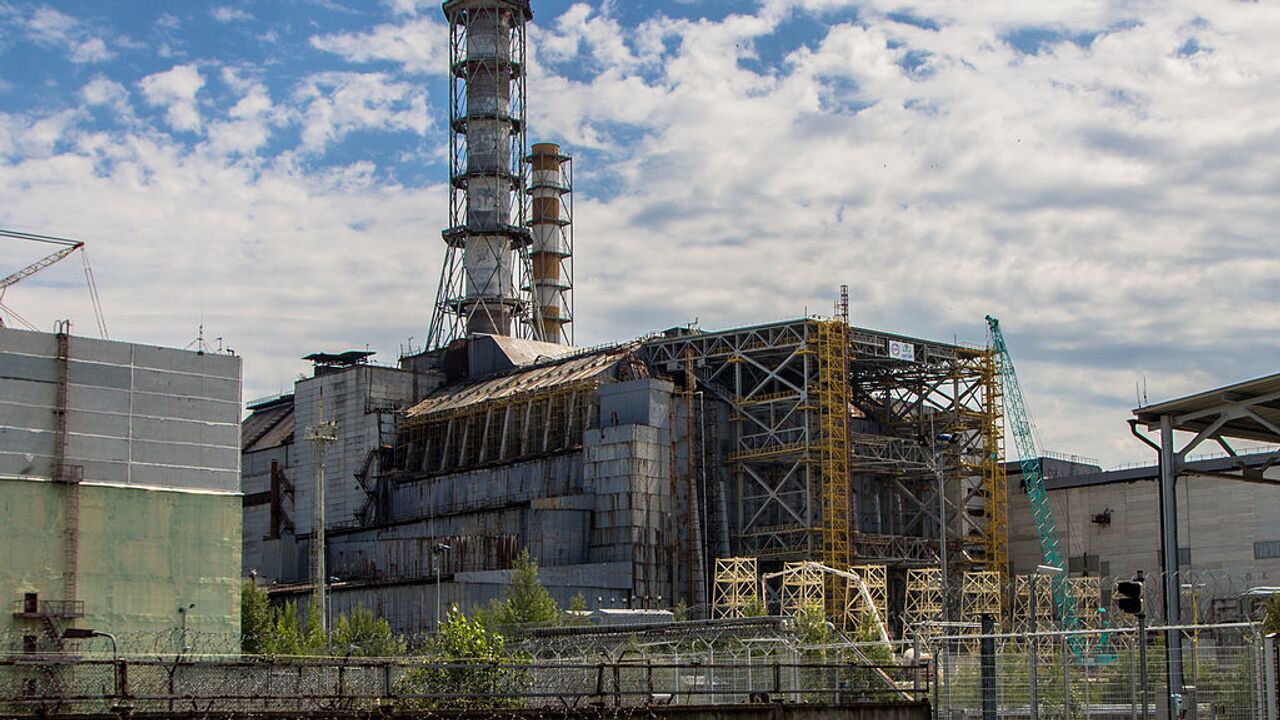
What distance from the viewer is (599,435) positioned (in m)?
113

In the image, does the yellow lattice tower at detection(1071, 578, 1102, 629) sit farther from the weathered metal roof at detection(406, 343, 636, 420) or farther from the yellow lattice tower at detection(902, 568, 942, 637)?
the weathered metal roof at detection(406, 343, 636, 420)

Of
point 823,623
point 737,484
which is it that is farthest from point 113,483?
point 737,484

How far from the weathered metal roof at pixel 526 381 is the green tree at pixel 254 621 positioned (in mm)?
31115

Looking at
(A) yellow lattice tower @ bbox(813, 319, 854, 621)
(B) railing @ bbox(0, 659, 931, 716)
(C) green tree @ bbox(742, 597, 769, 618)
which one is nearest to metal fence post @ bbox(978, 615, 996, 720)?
(B) railing @ bbox(0, 659, 931, 716)

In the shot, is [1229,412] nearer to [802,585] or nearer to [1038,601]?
[802,585]

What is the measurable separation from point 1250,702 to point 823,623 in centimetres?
5008

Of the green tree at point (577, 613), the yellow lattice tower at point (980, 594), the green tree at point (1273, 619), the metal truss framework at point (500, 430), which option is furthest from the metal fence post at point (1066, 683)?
the metal truss framework at point (500, 430)

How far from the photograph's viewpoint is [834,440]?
113 m

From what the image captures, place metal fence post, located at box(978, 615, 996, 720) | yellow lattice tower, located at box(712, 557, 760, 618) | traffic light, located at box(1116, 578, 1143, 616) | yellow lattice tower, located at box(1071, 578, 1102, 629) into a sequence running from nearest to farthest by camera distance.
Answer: traffic light, located at box(1116, 578, 1143, 616), metal fence post, located at box(978, 615, 996, 720), yellow lattice tower, located at box(712, 557, 760, 618), yellow lattice tower, located at box(1071, 578, 1102, 629)

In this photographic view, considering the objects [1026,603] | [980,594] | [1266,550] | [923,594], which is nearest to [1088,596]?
[1026,603]

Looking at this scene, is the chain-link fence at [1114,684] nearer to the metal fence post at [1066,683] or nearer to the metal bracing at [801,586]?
the metal fence post at [1066,683]

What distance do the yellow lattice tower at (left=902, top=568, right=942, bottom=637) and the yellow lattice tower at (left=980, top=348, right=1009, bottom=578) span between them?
5.76m

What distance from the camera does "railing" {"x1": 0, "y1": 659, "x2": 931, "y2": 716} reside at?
34.7m

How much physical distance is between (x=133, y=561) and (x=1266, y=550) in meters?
Result: 75.3
